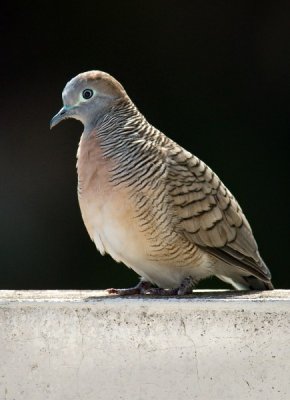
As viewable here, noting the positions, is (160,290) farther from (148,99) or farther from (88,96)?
(148,99)

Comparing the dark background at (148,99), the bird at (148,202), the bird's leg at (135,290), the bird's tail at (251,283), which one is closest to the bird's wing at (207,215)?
the bird at (148,202)

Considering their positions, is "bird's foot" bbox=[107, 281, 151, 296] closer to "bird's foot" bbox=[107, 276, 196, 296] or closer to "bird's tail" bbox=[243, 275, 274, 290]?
"bird's foot" bbox=[107, 276, 196, 296]

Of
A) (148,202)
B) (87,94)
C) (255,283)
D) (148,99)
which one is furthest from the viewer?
(148,99)

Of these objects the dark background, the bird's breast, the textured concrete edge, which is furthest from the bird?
the dark background

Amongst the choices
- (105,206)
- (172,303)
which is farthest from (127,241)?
(172,303)

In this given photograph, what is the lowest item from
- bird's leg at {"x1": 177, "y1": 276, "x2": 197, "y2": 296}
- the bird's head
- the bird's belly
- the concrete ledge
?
the concrete ledge

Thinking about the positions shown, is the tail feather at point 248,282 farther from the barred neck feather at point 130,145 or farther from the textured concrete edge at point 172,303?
the textured concrete edge at point 172,303
